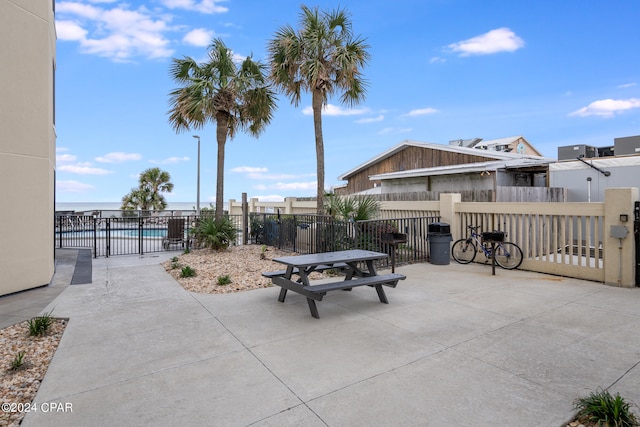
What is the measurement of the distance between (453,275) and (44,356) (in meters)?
7.13

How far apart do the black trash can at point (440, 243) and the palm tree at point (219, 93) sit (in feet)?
21.8

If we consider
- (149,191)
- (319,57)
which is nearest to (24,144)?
(319,57)

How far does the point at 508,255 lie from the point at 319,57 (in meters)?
7.56

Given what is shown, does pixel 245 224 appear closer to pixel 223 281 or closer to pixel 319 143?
pixel 319 143

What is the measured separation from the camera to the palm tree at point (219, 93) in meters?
10.9

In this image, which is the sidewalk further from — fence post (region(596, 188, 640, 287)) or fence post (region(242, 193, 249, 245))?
fence post (region(242, 193, 249, 245))

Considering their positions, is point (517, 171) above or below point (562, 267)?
above

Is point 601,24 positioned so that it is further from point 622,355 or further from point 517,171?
point 622,355

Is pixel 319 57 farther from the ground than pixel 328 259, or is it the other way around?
pixel 319 57

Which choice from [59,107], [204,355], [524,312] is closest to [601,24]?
[524,312]

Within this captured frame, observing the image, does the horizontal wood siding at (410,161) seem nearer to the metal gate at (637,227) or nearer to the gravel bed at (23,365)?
the metal gate at (637,227)

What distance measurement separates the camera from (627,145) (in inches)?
563

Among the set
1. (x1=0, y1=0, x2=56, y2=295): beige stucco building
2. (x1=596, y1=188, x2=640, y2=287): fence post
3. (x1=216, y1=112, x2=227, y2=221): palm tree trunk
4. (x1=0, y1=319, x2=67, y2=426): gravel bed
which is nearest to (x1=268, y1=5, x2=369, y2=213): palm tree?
(x1=216, y1=112, x2=227, y2=221): palm tree trunk

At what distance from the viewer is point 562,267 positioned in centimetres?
756
